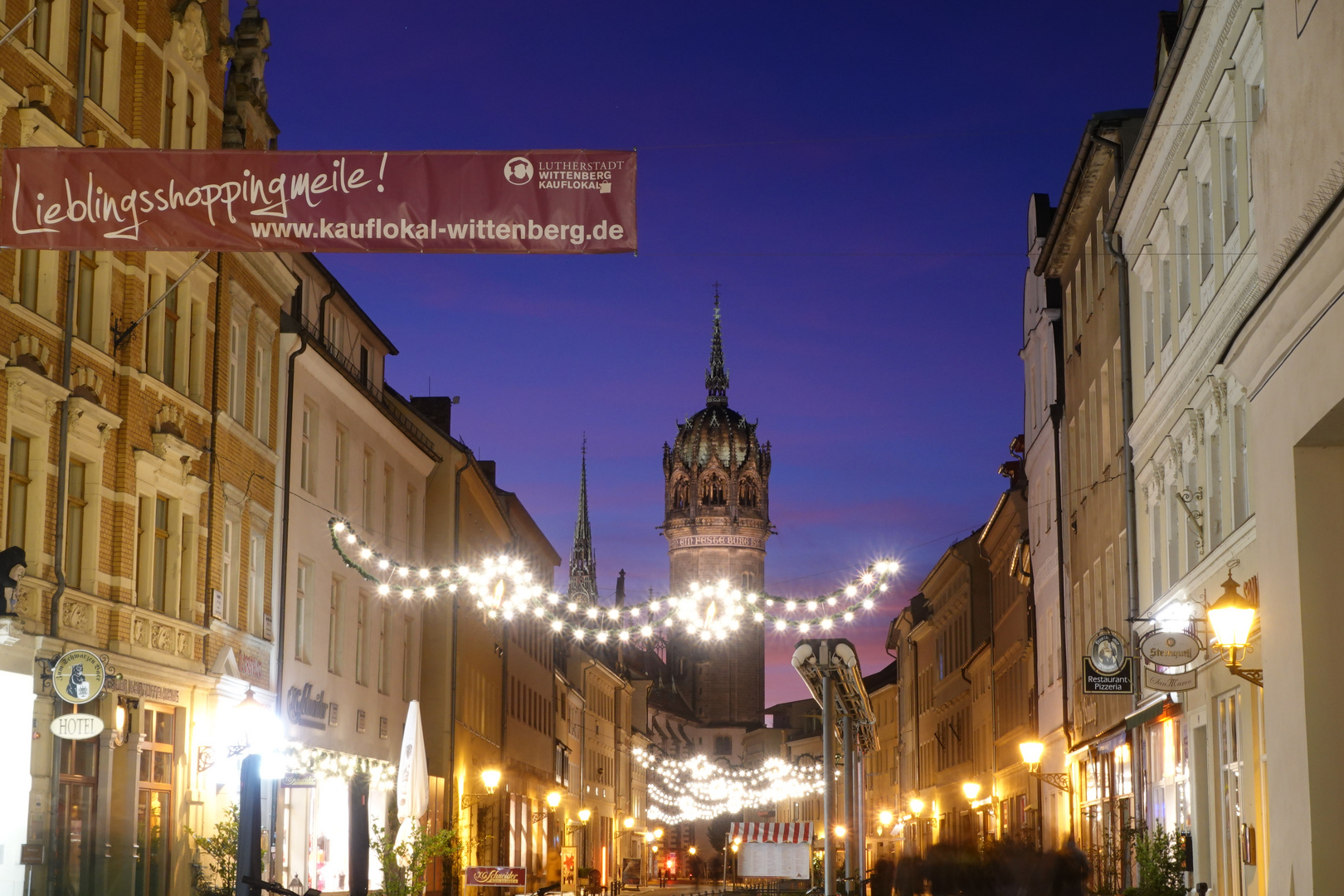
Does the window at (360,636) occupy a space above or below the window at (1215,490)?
below

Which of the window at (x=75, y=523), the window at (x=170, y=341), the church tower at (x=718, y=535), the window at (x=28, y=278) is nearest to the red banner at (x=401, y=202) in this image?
the window at (x=28, y=278)

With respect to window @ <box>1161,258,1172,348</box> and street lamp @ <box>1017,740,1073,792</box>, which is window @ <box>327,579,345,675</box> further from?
window @ <box>1161,258,1172,348</box>

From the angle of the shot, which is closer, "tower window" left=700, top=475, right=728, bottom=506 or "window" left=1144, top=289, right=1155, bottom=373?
"window" left=1144, top=289, right=1155, bottom=373

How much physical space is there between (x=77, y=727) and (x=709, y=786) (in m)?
128

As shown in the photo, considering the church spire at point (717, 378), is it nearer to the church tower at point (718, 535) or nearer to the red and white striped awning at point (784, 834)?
the church tower at point (718, 535)

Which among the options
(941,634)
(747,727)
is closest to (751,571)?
(747,727)

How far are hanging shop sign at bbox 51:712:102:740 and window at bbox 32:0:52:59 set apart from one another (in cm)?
732

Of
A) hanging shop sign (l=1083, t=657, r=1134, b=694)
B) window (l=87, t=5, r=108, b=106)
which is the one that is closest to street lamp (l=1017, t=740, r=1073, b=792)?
hanging shop sign (l=1083, t=657, r=1134, b=694)

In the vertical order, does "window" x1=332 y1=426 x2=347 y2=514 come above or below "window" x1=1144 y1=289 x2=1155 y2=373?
below

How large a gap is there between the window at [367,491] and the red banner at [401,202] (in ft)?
70.0

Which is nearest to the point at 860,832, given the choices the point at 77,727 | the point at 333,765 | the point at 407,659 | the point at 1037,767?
the point at 1037,767

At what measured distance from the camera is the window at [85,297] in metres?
20.9

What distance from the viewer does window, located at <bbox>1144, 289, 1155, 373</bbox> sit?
25312 millimetres

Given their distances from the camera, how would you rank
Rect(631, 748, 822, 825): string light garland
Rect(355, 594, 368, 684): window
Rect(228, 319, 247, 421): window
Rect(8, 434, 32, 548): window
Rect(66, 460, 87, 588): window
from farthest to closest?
Rect(631, 748, 822, 825): string light garland
Rect(355, 594, 368, 684): window
Rect(228, 319, 247, 421): window
Rect(66, 460, 87, 588): window
Rect(8, 434, 32, 548): window
